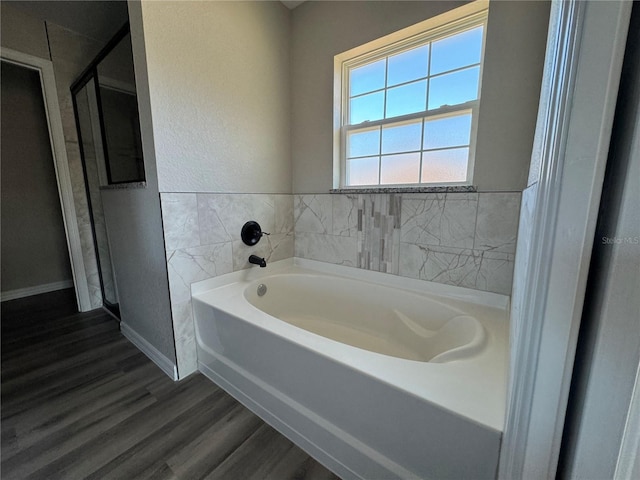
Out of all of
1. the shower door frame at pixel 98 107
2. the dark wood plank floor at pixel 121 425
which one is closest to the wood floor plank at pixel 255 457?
the dark wood plank floor at pixel 121 425

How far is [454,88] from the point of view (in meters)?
1.58

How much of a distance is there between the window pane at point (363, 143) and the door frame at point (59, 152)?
2552mm

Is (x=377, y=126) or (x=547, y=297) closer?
(x=547, y=297)

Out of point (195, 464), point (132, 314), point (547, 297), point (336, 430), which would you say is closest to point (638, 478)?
point (547, 297)

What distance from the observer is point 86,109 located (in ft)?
7.11

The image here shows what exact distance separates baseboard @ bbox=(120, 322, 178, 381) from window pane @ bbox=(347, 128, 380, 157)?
2.02 m

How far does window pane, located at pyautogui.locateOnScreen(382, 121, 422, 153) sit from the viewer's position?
1.75 m

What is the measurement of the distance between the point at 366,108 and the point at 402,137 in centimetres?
40

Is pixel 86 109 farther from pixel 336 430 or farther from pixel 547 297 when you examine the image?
pixel 547 297

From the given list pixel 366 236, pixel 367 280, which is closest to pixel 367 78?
pixel 366 236

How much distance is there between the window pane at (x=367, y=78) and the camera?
6.13ft

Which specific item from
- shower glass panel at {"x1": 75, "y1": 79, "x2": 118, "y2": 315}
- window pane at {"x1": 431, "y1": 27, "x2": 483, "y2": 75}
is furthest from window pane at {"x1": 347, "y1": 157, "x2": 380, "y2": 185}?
shower glass panel at {"x1": 75, "y1": 79, "x2": 118, "y2": 315}

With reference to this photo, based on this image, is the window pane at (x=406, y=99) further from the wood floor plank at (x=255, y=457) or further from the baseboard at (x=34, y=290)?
the baseboard at (x=34, y=290)

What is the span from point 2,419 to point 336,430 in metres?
1.75
